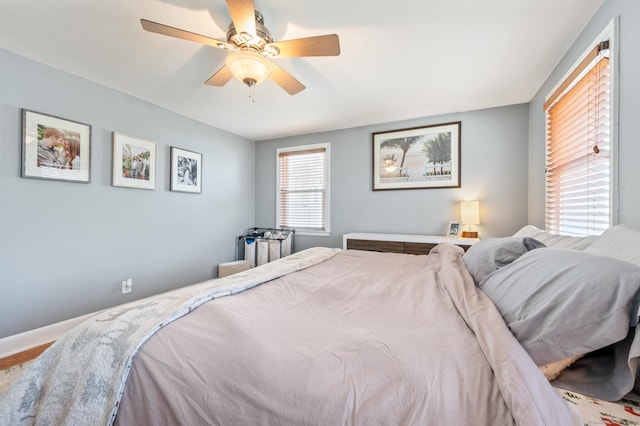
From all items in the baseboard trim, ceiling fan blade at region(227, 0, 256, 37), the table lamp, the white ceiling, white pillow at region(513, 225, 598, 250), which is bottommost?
the baseboard trim

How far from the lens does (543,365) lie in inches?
29.7

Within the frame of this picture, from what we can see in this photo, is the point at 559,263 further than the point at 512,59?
No

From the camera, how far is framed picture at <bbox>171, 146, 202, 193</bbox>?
10.7 ft

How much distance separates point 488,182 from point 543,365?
2939 millimetres

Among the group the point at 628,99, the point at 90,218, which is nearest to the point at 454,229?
the point at 628,99

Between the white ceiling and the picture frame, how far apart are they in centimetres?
145

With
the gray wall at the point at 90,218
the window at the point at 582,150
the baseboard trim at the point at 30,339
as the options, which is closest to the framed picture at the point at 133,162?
the gray wall at the point at 90,218

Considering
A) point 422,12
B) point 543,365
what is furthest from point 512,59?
point 543,365

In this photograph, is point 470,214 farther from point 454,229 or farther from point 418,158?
point 418,158

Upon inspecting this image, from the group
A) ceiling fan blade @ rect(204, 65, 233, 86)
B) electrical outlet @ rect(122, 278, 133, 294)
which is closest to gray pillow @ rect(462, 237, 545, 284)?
ceiling fan blade @ rect(204, 65, 233, 86)

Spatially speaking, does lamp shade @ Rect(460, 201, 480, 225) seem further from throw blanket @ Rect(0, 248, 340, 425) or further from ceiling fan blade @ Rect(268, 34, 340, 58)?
throw blanket @ Rect(0, 248, 340, 425)

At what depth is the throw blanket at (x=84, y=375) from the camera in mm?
776

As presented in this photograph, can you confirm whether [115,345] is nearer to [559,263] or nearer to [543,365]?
[543,365]

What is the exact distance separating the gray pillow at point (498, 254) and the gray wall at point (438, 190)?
2004 mm
